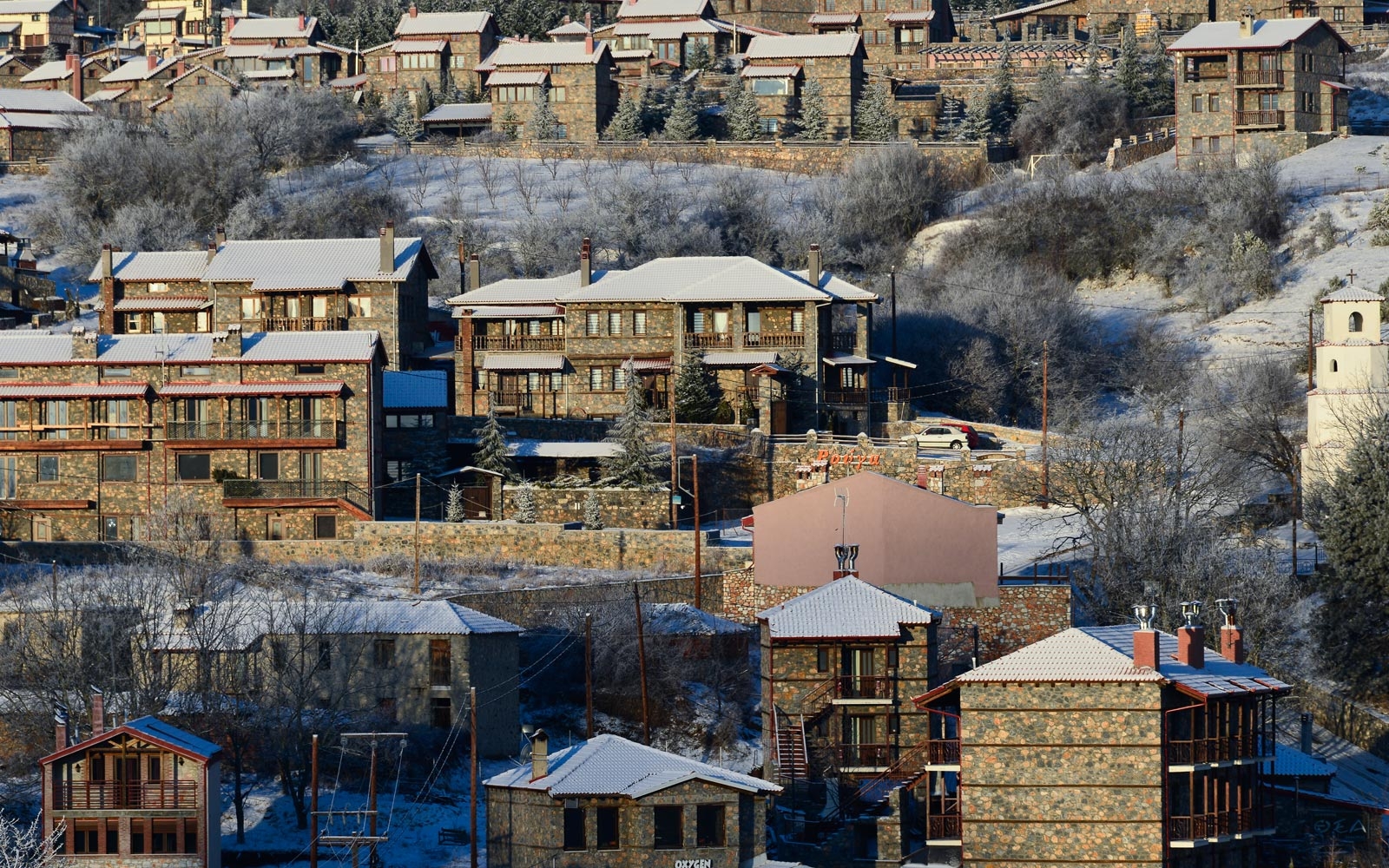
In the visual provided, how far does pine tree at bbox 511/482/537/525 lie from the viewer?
6419 cm

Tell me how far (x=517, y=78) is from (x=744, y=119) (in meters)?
9.51

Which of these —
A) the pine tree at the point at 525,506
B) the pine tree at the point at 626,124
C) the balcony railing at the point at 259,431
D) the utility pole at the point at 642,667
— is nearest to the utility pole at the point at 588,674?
the utility pole at the point at 642,667

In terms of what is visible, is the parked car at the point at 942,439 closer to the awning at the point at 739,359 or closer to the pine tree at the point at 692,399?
the awning at the point at 739,359

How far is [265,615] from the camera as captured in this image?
55.5 m

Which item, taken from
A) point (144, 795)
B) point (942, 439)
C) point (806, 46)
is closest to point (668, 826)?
point (144, 795)

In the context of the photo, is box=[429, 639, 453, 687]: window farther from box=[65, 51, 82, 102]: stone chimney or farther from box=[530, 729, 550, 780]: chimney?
box=[65, 51, 82, 102]: stone chimney

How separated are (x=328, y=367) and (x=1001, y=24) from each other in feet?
211

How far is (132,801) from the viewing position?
47250mm

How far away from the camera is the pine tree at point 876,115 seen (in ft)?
349

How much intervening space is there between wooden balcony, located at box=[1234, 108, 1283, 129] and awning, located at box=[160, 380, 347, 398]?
1783 inches

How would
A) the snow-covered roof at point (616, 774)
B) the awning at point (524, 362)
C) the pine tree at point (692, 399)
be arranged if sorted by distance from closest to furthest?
the snow-covered roof at point (616, 774) → the pine tree at point (692, 399) → the awning at point (524, 362)

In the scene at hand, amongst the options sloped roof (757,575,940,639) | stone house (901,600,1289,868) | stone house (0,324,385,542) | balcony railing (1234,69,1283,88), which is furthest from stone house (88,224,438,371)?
stone house (901,600,1289,868)

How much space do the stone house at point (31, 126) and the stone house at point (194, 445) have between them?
44.9 metres

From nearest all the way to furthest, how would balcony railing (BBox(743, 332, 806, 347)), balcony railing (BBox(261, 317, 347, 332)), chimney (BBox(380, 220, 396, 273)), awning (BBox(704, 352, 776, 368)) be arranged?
awning (BBox(704, 352, 776, 368)) → balcony railing (BBox(743, 332, 806, 347)) → balcony railing (BBox(261, 317, 347, 332)) → chimney (BBox(380, 220, 396, 273))
